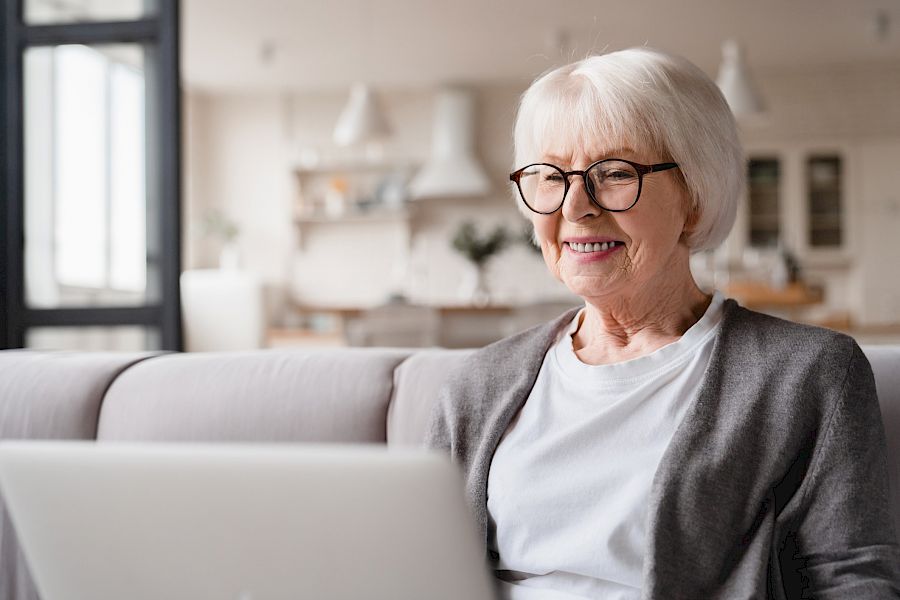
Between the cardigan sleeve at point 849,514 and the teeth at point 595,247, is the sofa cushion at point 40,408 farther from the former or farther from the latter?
the cardigan sleeve at point 849,514

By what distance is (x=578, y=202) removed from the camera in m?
1.33

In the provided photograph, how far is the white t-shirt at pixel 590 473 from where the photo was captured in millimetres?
1202

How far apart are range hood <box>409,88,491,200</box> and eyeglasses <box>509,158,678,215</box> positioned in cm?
643

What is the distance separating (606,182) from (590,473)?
1.28 feet

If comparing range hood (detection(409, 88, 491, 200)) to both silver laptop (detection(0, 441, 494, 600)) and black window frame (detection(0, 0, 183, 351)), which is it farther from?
silver laptop (detection(0, 441, 494, 600))

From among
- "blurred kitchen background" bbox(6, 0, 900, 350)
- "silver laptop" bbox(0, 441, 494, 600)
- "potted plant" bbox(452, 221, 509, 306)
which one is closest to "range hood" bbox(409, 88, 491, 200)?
"blurred kitchen background" bbox(6, 0, 900, 350)

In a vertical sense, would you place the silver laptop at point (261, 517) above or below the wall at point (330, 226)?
below

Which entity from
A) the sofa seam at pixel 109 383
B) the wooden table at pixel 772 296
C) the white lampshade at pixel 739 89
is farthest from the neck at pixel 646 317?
the white lampshade at pixel 739 89

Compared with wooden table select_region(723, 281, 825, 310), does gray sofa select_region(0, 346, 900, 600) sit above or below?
below

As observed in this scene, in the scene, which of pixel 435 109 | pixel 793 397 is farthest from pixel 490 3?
pixel 793 397

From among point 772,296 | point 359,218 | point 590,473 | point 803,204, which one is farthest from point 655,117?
point 359,218

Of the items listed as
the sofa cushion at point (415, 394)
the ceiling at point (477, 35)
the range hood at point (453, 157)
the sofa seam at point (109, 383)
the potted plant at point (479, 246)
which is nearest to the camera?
the sofa cushion at point (415, 394)

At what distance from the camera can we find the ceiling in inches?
240

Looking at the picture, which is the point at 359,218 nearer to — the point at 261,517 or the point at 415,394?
the point at 415,394
